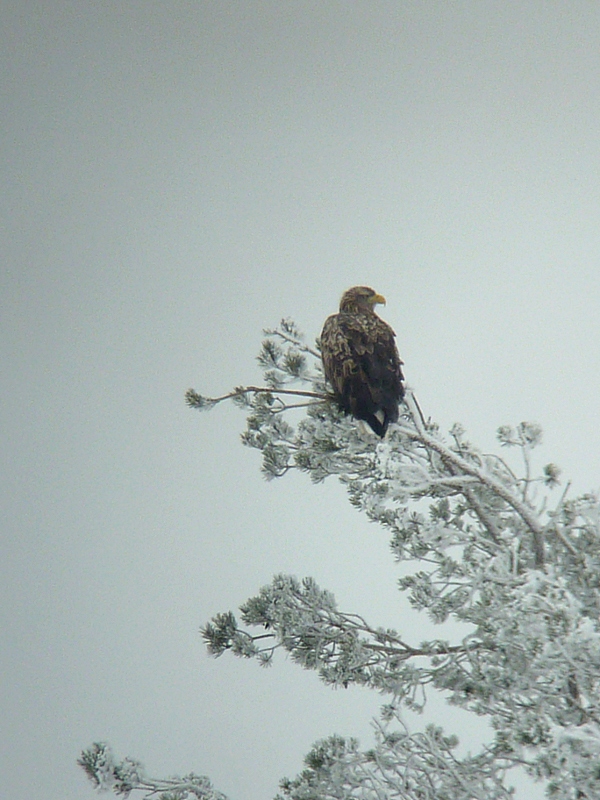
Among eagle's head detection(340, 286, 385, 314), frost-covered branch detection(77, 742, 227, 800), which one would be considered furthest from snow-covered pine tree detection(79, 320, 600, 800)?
eagle's head detection(340, 286, 385, 314)

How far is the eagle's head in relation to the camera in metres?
4.68

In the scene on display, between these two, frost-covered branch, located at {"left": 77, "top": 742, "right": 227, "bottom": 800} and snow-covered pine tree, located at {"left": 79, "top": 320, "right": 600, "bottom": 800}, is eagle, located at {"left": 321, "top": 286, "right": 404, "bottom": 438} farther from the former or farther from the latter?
frost-covered branch, located at {"left": 77, "top": 742, "right": 227, "bottom": 800}

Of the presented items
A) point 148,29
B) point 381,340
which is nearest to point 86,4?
point 148,29

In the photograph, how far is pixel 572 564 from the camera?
3414 mm

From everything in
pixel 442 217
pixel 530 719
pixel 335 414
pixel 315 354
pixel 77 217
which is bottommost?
pixel 530 719

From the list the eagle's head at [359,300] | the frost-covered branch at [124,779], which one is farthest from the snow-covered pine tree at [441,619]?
the eagle's head at [359,300]

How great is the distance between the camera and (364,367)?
12.6ft

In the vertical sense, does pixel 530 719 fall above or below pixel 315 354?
below

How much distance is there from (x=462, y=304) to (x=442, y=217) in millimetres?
69477

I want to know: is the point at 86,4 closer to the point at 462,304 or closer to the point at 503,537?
the point at 462,304

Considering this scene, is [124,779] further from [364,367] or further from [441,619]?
[364,367]

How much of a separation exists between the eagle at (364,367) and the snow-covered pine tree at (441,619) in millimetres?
83

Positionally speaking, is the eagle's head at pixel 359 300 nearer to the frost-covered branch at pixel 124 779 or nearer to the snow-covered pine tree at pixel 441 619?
the snow-covered pine tree at pixel 441 619

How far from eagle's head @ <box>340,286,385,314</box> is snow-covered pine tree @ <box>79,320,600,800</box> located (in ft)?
2.71
